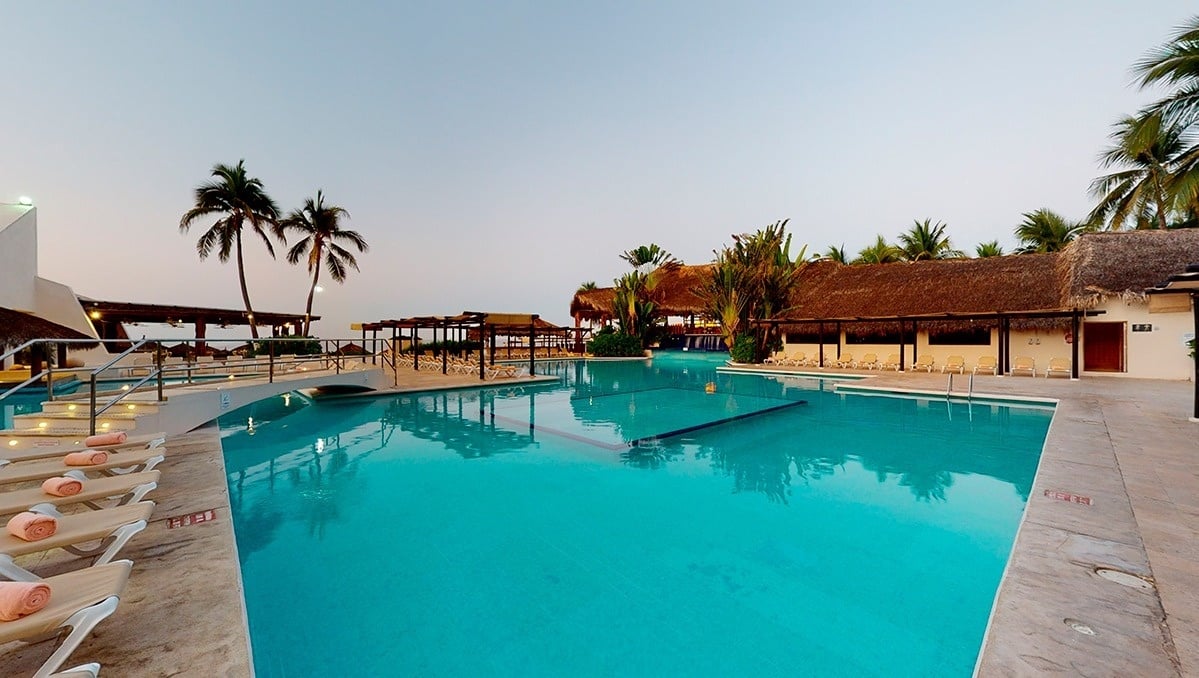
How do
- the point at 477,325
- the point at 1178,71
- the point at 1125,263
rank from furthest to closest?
the point at 477,325, the point at 1125,263, the point at 1178,71

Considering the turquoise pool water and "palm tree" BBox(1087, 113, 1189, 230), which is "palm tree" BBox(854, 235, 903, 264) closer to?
"palm tree" BBox(1087, 113, 1189, 230)

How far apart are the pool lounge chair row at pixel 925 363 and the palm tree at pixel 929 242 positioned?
652 inches

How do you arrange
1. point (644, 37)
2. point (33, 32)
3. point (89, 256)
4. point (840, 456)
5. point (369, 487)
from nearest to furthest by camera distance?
point (369, 487)
point (840, 456)
point (33, 32)
point (644, 37)
point (89, 256)

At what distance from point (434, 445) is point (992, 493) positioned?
788 centimetres

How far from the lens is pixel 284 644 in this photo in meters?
2.79

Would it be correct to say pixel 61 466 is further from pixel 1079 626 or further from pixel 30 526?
pixel 1079 626

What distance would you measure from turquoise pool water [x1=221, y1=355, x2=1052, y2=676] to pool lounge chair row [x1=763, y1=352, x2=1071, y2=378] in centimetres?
1060

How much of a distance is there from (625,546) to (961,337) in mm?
20811

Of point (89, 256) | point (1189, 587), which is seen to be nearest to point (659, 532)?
point (1189, 587)

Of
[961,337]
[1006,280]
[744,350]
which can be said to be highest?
[1006,280]

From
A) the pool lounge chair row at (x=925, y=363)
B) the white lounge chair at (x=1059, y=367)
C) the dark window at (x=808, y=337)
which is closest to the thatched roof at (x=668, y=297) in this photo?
the dark window at (x=808, y=337)

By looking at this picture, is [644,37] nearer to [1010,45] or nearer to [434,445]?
[1010,45]

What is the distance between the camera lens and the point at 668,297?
107 feet

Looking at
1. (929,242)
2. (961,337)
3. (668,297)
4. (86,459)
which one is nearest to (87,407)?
(86,459)
